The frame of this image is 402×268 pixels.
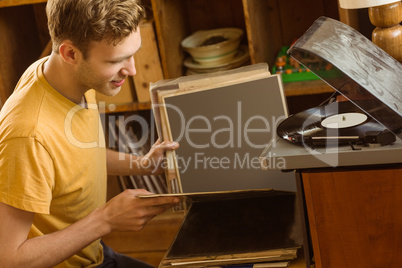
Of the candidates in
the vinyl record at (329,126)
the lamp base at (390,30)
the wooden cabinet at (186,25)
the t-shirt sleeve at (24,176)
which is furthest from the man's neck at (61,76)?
the lamp base at (390,30)

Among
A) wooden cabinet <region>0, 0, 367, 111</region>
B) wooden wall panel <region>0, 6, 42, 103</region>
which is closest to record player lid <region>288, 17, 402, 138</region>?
wooden cabinet <region>0, 0, 367, 111</region>

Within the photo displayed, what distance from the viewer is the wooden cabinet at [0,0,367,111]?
7.03 feet

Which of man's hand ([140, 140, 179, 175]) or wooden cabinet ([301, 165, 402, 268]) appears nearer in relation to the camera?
wooden cabinet ([301, 165, 402, 268])

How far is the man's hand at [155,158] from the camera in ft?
5.05

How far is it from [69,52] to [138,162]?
48 centimetres

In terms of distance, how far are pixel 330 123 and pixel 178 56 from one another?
1.16 meters

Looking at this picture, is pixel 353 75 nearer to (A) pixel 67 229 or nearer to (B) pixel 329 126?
(B) pixel 329 126

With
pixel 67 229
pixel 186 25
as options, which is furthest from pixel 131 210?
pixel 186 25

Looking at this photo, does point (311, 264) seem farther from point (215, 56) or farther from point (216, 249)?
point (215, 56)

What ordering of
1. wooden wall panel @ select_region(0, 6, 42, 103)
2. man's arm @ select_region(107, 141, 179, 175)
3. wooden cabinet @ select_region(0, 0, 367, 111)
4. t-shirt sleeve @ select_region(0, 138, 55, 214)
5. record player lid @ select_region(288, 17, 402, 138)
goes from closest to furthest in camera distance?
record player lid @ select_region(288, 17, 402, 138)
t-shirt sleeve @ select_region(0, 138, 55, 214)
man's arm @ select_region(107, 141, 179, 175)
wooden cabinet @ select_region(0, 0, 367, 111)
wooden wall panel @ select_region(0, 6, 42, 103)

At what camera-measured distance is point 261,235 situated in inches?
52.6

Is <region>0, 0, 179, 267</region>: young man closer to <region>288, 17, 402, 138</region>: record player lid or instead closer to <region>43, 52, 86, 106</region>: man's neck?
<region>43, 52, 86, 106</region>: man's neck

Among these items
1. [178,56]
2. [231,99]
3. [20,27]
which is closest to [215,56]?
[178,56]

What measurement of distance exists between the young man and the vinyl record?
321mm
